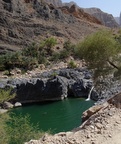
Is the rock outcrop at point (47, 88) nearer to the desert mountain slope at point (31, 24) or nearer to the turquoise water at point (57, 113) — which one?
the turquoise water at point (57, 113)

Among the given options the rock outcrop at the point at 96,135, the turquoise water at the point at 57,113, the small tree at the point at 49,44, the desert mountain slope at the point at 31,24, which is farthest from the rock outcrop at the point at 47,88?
the rock outcrop at the point at 96,135

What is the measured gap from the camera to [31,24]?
88875 millimetres

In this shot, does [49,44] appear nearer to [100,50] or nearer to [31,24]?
[31,24]

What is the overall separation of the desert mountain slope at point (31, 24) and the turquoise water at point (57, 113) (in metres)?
31.7

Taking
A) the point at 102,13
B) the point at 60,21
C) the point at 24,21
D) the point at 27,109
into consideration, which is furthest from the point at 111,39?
the point at 102,13

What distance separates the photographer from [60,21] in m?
97.8

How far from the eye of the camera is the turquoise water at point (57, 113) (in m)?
36.3

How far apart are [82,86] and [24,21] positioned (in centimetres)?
3985

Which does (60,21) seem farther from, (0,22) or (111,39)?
(111,39)

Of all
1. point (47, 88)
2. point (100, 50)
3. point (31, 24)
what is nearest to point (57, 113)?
point (47, 88)

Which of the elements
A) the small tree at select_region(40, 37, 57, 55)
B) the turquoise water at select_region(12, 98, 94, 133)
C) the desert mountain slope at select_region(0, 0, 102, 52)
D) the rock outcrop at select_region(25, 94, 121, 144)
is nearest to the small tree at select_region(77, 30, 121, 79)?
the rock outcrop at select_region(25, 94, 121, 144)

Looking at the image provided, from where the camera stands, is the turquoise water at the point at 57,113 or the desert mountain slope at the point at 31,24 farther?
the desert mountain slope at the point at 31,24

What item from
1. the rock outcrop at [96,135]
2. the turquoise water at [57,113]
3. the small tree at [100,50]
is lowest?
the turquoise water at [57,113]

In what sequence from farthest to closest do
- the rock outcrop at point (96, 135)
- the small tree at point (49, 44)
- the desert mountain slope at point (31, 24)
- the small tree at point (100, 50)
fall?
the desert mountain slope at point (31, 24)
the small tree at point (49, 44)
the small tree at point (100, 50)
the rock outcrop at point (96, 135)
